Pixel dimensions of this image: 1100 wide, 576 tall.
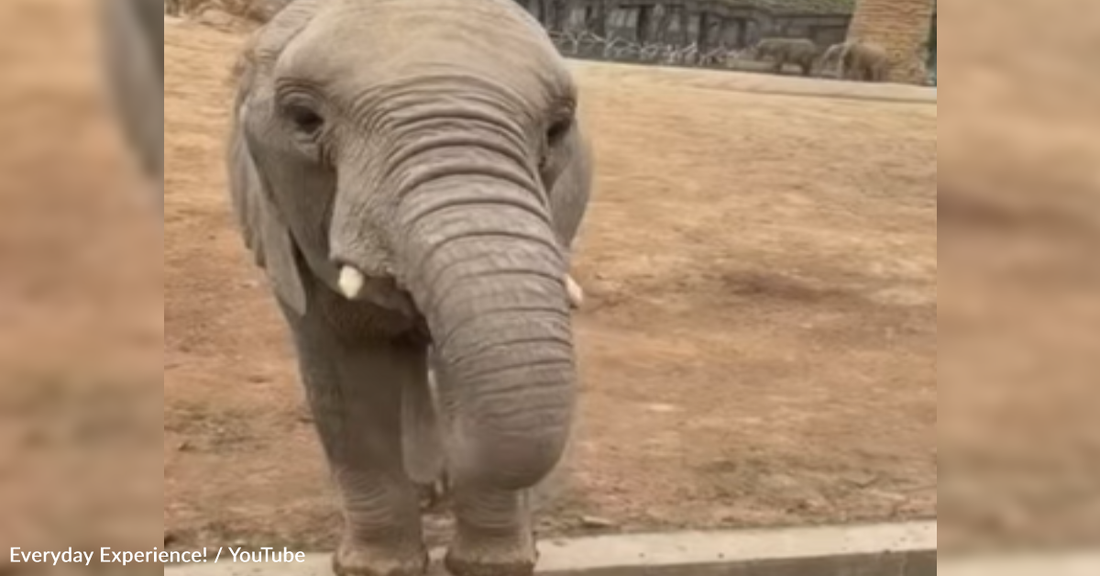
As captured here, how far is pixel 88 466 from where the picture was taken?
3.04 feet

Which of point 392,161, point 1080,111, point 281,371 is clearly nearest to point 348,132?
point 392,161

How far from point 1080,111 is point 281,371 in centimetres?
352

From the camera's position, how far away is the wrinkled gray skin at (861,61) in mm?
14172

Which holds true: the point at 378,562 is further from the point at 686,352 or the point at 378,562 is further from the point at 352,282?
the point at 686,352

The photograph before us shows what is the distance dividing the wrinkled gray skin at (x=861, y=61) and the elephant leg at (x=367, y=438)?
11848 millimetres

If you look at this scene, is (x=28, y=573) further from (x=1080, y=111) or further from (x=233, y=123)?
(x=233, y=123)

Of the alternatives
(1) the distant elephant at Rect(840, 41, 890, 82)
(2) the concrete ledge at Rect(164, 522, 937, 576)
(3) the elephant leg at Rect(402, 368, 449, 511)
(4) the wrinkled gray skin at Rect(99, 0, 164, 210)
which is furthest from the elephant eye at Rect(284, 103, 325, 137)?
(1) the distant elephant at Rect(840, 41, 890, 82)

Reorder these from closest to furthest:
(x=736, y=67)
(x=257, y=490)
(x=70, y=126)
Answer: (x=70, y=126)
(x=257, y=490)
(x=736, y=67)

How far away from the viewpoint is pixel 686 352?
4.98 m

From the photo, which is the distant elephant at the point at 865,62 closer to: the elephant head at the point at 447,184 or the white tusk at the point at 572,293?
the elephant head at the point at 447,184

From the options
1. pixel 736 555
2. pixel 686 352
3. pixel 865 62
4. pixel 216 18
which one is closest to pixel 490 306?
pixel 736 555

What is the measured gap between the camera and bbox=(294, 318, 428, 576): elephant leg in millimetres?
2883

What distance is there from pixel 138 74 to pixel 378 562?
214 cm

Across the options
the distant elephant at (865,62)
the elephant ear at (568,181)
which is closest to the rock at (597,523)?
the elephant ear at (568,181)
